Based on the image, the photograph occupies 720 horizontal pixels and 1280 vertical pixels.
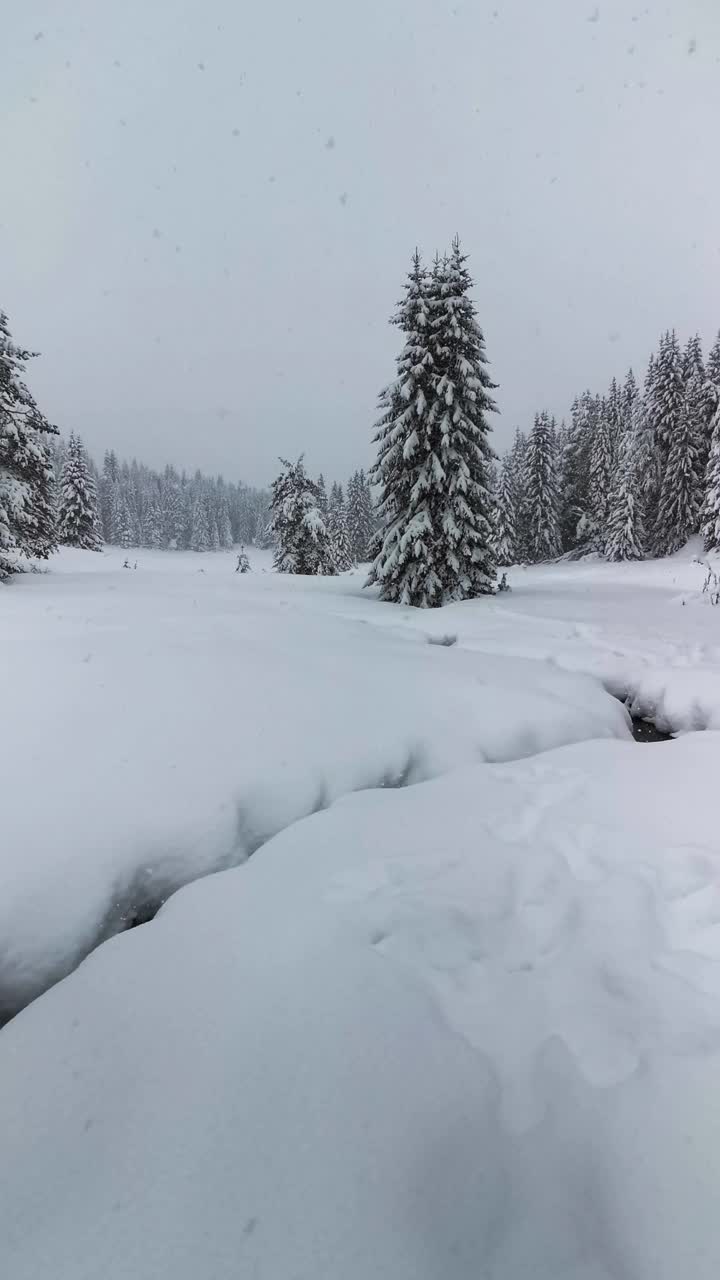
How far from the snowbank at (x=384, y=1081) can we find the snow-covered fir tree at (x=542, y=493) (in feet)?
123

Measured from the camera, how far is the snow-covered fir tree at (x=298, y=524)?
965 inches

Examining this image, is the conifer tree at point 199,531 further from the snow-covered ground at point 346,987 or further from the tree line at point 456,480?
the snow-covered ground at point 346,987

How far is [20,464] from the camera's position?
1452 centimetres

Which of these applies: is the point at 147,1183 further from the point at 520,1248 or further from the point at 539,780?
the point at 539,780

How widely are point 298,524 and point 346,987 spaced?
24244 mm

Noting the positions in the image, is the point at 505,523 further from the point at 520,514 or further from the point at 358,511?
the point at 358,511

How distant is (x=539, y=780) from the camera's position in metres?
3.91

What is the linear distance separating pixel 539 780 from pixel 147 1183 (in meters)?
3.11

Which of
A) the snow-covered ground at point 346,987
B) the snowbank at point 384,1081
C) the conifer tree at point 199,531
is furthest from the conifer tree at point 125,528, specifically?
the snowbank at point 384,1081

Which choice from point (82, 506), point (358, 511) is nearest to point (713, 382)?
point (358, 511)

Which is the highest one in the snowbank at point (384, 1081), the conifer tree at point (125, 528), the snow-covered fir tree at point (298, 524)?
the conifer tree at point (125, 528)

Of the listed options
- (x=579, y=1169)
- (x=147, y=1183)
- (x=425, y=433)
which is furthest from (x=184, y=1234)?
(x=425, y=433)

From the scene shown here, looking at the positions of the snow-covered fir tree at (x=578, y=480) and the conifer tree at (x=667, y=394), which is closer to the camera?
the conifer tree at (x=667, y=394)

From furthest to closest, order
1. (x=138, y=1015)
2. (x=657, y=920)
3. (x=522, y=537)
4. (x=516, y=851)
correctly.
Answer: (x=522, y=537)
(x=516, y=851)
(x=657, y=920)
(x=138, y=1015)
